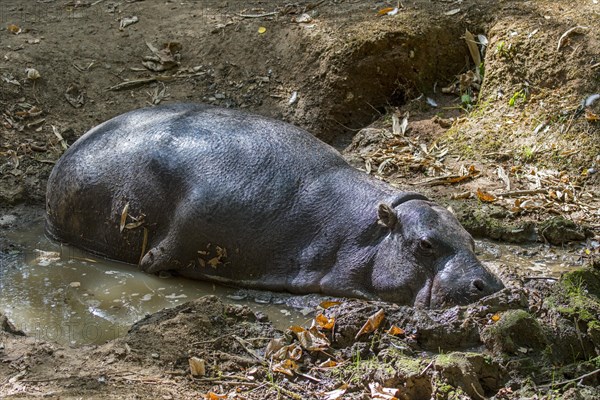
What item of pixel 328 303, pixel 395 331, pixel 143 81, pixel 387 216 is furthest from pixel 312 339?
pixel 143 81

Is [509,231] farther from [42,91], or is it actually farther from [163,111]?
[42,91]

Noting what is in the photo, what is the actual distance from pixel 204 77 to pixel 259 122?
101 inches

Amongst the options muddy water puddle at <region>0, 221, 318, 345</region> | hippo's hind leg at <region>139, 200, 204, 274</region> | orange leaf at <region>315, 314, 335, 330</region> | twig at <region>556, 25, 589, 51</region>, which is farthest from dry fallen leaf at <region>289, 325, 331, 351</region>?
twig at <region>556, 25, 589, 51</region>

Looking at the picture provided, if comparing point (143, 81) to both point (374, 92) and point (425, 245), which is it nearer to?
point (374, 92)

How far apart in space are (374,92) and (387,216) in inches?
139

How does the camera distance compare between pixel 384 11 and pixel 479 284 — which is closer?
pixel 479 284

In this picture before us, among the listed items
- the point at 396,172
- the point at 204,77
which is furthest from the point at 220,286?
the point at 204,77

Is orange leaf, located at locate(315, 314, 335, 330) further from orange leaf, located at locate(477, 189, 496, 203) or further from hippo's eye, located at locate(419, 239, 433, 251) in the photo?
orange leaf, located at locate(477, 189, 496, 203)

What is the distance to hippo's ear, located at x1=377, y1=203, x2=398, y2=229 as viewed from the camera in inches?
271

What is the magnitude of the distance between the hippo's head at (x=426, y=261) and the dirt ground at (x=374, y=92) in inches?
17.1

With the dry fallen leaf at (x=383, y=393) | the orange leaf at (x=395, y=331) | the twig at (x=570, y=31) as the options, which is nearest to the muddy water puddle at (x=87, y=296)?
the orange leaf at (x=395, y=331)

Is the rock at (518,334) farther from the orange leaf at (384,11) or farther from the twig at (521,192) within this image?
the orange leaf at (384,11)

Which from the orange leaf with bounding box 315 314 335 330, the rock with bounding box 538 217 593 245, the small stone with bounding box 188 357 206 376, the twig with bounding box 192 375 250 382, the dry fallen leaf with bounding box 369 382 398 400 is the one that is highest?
the small stone with bounding box 188 357 206 376

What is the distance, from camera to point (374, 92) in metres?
10.2
